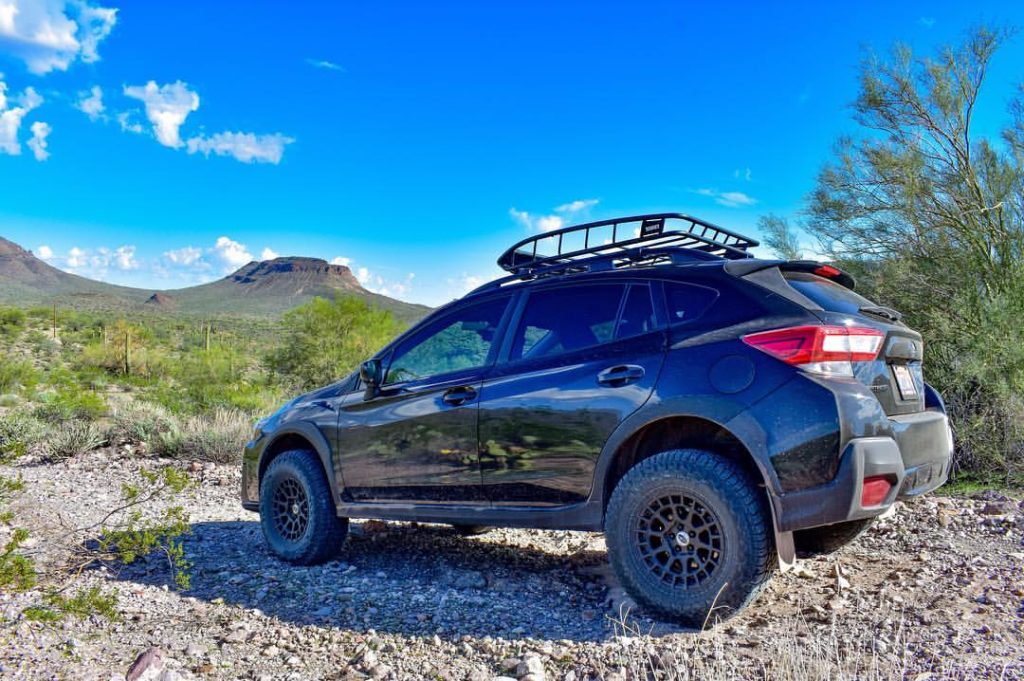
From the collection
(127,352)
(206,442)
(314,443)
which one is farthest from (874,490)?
(127,352)

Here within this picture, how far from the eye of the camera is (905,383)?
3.78 metres

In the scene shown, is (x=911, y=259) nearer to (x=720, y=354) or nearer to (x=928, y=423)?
(x=928, y=423)

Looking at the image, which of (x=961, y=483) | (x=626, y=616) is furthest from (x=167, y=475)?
(x=961, y=483)

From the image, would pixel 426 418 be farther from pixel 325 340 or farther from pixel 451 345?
pixel 325 340

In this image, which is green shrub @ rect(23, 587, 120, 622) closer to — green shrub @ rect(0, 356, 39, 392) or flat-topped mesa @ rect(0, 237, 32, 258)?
green shrub @ rect(0, 356, 39, 392)

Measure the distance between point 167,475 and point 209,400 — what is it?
10257 millimetres

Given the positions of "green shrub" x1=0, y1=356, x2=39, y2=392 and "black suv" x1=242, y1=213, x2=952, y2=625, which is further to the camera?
"green shrub" x1=0, y1=356, x2=39, y2=392

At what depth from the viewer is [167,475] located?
13.9 feet

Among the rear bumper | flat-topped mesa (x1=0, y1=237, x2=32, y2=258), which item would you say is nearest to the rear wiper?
the rear bumper

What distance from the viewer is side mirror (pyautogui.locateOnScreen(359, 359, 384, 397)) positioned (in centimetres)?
504

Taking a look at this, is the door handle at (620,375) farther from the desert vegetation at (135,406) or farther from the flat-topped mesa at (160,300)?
the flat-topped mesa at (160,300)

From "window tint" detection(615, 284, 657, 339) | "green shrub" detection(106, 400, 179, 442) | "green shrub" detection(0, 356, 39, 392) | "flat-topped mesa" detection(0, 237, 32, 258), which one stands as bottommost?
"green shrub" detection(106, 400, 179, 442)

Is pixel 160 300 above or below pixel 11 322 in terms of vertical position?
above

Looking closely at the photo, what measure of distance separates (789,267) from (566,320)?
1237mm
